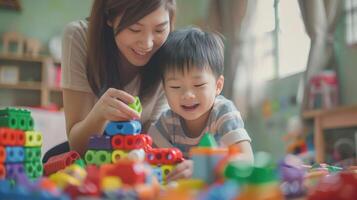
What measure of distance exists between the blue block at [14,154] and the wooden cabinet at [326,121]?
165 centimetres

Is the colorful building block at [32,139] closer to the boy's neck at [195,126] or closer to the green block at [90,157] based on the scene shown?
the green block at [90,157]

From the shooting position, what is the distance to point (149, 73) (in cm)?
91

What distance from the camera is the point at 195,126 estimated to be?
85cm

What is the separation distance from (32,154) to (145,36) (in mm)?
330

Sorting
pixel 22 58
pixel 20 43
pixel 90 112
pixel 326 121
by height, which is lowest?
pixel 326 121

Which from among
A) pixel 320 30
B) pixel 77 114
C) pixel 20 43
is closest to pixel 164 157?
pixel 77 114

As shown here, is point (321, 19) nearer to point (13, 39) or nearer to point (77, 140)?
point (77, 140)

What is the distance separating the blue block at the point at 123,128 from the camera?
1.96 ft

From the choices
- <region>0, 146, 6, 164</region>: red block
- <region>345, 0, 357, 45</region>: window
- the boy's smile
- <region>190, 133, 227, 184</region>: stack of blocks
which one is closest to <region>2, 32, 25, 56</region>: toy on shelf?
<region>345, 0, 357, 45</region>: window

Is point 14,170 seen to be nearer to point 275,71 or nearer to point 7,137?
point 7,137

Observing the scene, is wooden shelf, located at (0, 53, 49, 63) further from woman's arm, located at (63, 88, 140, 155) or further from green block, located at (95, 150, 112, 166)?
green block, located at (95, 150, 112, 166)

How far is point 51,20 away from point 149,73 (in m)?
2.57

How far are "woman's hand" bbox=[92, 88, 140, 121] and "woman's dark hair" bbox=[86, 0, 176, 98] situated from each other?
186mm

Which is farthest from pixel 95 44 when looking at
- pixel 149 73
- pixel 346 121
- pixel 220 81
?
pixel 346 121
